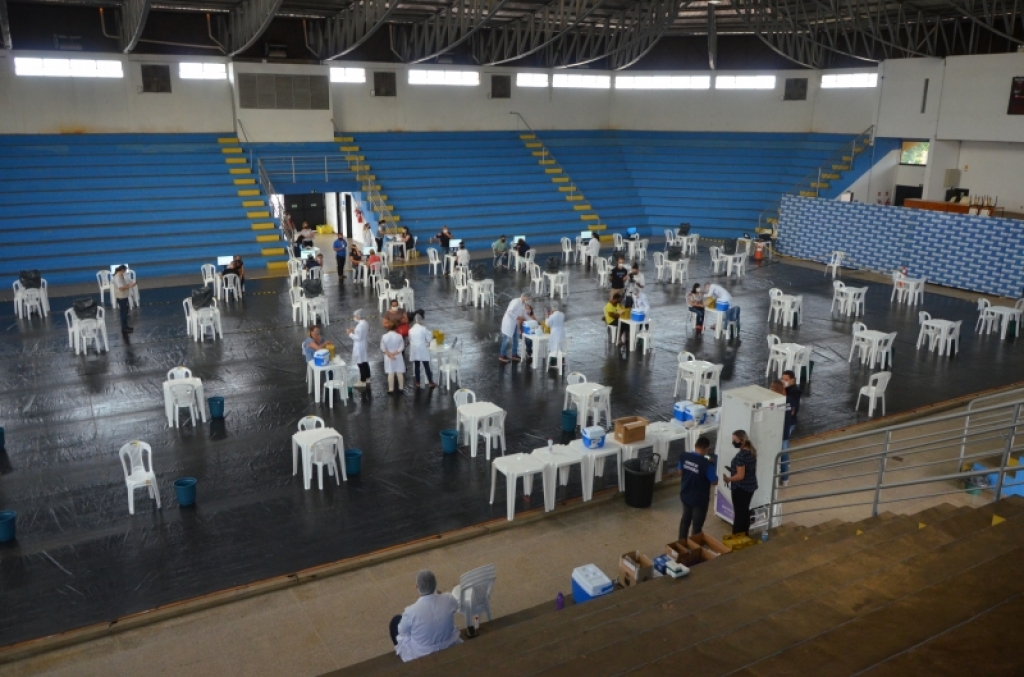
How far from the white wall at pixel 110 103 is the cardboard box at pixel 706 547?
25668 mm

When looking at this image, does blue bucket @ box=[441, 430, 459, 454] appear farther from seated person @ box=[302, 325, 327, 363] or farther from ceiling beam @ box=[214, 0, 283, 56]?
ceiling beam @ box=[214, 0, 283, 56]

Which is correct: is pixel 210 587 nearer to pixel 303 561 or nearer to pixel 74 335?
pixel 303 561

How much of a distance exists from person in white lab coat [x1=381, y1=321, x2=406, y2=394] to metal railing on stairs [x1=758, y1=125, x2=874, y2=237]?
20065 mm

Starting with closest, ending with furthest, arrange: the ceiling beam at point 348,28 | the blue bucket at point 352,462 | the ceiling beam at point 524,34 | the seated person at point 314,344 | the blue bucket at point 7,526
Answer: the blue bucket at point 7,526
the blue bucket at point 352,462
the seated person at point 314,344
the ceiling beam at point 348,28
the ceiling beam at point 524,34

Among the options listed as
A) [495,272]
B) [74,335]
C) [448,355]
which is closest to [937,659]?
[448,355]

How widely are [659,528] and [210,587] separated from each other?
4.82 m

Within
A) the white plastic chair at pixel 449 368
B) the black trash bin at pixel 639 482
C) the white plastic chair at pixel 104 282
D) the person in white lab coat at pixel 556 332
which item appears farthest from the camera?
the white plastic chair at pixel 104 282

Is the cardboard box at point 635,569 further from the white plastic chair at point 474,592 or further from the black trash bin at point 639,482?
the black trash bin at point 639,482

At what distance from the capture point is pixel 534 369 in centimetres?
1510

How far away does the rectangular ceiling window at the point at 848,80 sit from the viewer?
30828 mm

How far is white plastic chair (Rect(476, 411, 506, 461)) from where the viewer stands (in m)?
11.2

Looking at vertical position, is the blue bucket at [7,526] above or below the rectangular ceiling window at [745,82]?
below

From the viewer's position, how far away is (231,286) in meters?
20.6

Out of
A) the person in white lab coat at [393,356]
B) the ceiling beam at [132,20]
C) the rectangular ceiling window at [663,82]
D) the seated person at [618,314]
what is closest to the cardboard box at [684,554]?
the person in white lab coat at [393,356]
